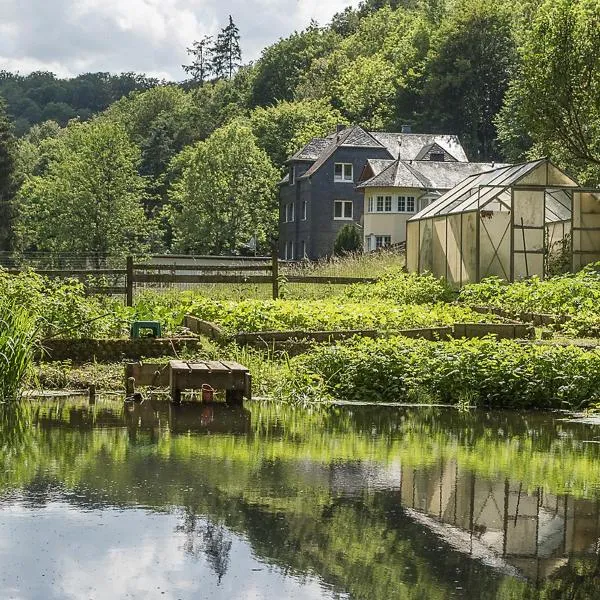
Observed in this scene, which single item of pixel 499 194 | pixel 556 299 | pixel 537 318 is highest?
pixel 499 194

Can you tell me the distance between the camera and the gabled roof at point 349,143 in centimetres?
7794

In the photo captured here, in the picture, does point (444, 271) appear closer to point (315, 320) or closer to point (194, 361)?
point (315, 320)

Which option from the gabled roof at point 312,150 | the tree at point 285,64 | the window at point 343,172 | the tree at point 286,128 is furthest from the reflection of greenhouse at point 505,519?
the tree at point 285,64

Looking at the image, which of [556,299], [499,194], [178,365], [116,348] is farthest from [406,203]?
[178,365]

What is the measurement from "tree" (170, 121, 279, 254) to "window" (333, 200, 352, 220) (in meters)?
5.06

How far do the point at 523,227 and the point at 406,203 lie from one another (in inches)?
1330

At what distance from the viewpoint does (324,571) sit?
6.50m

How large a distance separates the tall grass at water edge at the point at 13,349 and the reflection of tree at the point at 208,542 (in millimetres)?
7079

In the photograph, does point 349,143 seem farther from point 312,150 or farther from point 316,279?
point 316,279

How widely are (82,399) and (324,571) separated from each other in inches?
347

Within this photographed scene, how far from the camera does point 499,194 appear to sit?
35.2 metres

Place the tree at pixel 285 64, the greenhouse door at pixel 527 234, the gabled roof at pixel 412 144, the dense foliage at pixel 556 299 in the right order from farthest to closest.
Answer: the tree at pixel 285 64
the gabled roof at pixel 412 144
the greenhouse door at pixel 527 234
the dense foliage at pixel 556 299

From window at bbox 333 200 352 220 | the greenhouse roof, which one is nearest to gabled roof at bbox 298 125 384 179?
window at bbox 333 200 352 220

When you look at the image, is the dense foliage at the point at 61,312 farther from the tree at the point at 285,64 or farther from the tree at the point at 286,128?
the tree at the point at 285,64
